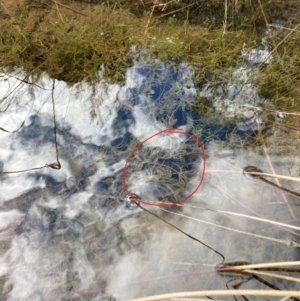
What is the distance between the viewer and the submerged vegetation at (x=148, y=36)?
8.73 ft

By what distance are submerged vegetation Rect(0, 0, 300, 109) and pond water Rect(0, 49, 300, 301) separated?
0.47 feet

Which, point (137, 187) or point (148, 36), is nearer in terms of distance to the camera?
point (137, 187)

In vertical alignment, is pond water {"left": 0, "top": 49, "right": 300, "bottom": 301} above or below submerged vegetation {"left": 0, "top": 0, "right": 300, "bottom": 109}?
below

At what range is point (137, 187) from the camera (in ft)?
6.91

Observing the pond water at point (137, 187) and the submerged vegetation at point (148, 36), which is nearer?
the pond water at point (137, 187)

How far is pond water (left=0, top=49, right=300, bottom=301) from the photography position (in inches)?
72.2

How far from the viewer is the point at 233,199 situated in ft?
6.79

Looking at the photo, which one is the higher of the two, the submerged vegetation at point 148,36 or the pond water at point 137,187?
the submerged vegetation at point 148,36

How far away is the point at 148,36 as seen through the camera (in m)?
2.86

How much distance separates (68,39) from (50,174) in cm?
116

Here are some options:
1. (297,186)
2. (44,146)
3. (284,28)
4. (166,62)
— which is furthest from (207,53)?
(44,146)

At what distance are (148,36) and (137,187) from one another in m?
1.37

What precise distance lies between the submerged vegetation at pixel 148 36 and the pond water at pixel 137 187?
0.14 m

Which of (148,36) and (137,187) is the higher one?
(148,36)
